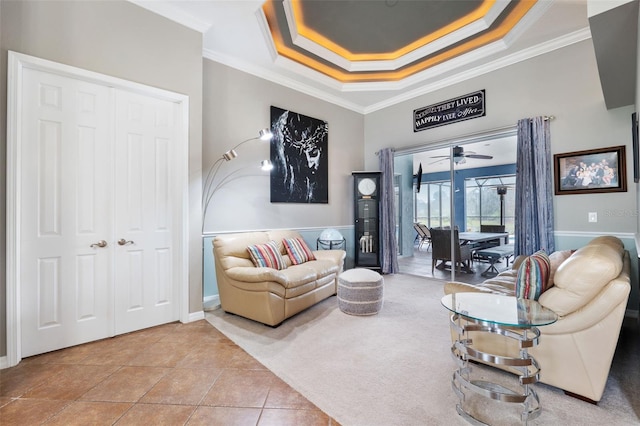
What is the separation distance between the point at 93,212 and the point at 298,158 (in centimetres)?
291

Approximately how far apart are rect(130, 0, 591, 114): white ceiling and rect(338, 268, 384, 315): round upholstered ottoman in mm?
3196

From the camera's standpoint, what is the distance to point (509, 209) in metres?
4.57

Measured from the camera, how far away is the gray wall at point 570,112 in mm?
3262

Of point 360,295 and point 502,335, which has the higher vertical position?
point 502,335

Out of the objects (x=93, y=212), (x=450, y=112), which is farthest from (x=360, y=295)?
(x=450, y=112)

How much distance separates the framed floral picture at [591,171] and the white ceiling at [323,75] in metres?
1.43

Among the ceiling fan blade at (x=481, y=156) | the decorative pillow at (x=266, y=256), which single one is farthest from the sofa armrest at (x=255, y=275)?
the ceiling fan blade at (x=481, y=156)

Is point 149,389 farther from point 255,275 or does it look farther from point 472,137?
point 472,137

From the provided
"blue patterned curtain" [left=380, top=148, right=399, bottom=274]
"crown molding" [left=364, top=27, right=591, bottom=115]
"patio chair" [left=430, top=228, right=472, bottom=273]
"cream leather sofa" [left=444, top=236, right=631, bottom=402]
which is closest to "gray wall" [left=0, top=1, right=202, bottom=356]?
"cream leather sofa" [left=444, top=236, right=631, bottom=402]

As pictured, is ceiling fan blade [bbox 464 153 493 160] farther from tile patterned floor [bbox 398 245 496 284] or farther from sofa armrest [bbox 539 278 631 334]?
sofa armrest [bbox 539 278 631 334]

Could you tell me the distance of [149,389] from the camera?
1.98 metres

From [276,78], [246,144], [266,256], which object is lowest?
[266,256]

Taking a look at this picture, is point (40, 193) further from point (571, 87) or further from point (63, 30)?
point (571, 87)

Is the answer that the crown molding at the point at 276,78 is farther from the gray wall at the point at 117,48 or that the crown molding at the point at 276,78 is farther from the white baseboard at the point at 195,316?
the white baseboard at the point at 195,316
